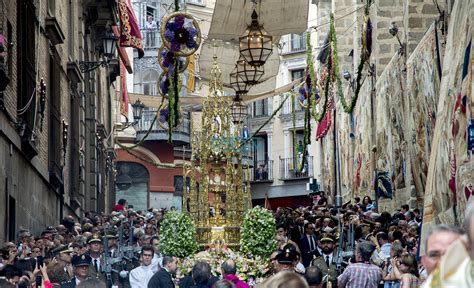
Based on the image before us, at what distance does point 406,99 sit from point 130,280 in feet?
40.5

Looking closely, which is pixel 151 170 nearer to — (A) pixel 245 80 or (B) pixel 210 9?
(B) pixel 210 9

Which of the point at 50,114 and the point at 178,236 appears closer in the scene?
the point at 178,236

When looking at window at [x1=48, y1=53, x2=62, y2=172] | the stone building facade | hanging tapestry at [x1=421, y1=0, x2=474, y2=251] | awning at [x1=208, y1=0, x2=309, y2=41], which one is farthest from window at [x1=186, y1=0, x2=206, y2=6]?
hanging tapestry at [x1=421, y1=0, x2=474, y2=251]

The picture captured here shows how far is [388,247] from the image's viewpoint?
17.8 meters

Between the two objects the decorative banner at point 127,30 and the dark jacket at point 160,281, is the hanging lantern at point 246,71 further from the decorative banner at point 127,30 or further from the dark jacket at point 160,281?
the decorative banner at point 127,30

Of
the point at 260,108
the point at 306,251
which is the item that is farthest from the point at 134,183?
the point at 306,251

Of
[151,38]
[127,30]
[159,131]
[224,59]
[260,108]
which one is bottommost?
[159,131]

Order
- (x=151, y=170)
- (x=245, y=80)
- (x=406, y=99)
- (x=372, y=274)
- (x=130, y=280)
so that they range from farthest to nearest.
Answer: (x=151, y=170) → (x=406, y=99) → (x=245, y=80) → (x=130, y=280) → (x=372, y=274)

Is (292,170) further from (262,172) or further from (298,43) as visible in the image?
(298,43)

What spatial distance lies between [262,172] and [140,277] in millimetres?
48742

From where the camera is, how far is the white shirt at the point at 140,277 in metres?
16.7

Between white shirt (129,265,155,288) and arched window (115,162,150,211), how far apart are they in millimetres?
40034

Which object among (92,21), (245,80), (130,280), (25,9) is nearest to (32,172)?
(25,9)

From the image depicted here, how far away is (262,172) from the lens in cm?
6544
